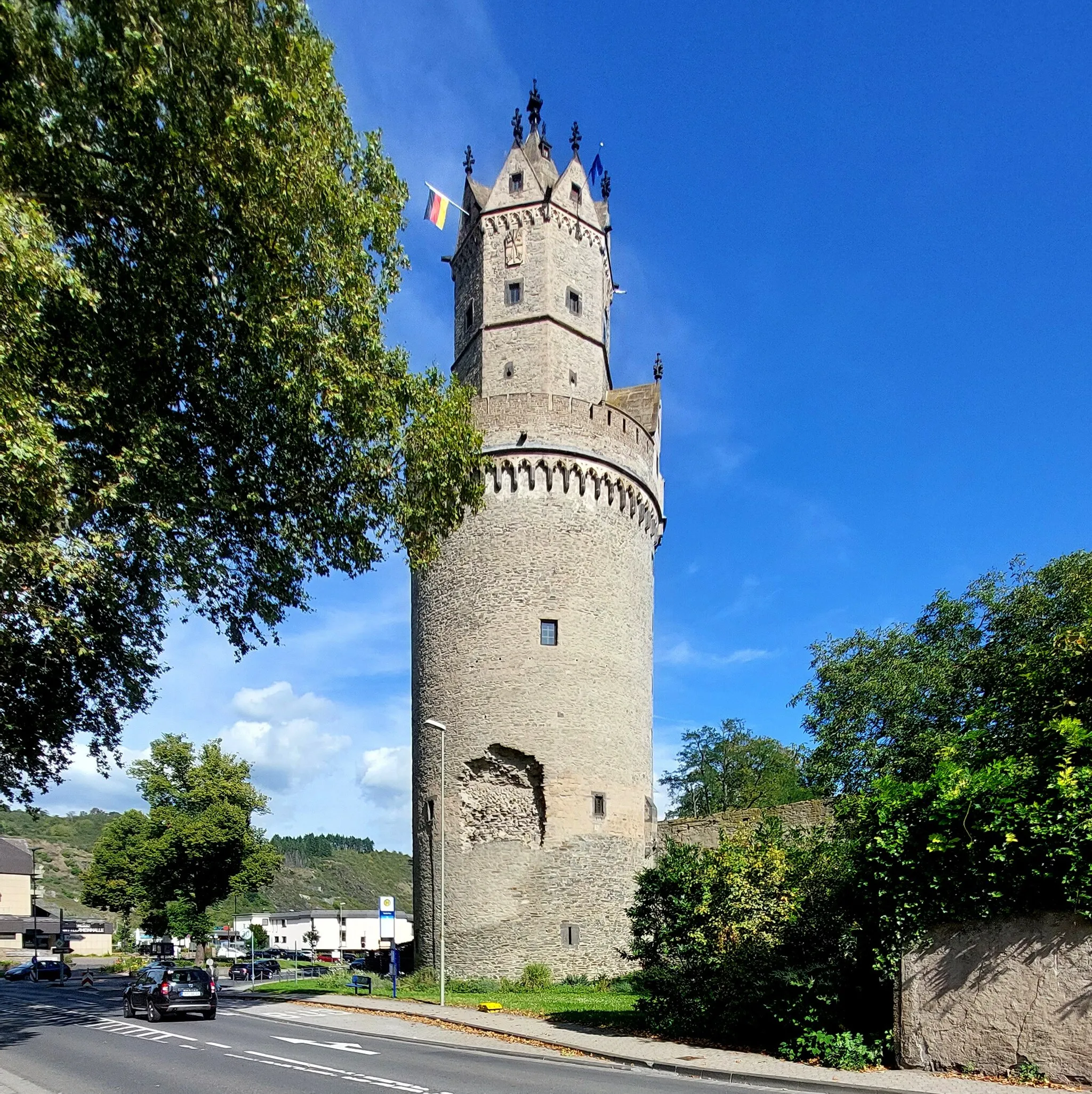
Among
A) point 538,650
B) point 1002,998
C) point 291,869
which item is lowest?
point 291,869

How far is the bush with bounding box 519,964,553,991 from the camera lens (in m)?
23.2

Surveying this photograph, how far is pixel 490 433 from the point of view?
27.2m

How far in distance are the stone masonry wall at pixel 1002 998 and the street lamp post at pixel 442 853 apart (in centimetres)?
1247

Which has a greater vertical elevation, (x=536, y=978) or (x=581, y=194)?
(x=581, y=194)

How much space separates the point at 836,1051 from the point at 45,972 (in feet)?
134

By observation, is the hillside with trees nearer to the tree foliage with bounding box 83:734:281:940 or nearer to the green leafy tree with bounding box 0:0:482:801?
the tree foliage with bounding box 83:734:281:940

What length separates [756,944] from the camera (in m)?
14.0

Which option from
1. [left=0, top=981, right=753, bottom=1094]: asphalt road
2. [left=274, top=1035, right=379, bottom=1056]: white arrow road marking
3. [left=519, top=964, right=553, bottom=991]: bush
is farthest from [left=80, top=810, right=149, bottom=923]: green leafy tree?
[left=274, top=1035, right=379, bottom=1056]: white arrow road marking

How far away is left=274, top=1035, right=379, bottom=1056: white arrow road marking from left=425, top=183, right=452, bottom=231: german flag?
22.6 m

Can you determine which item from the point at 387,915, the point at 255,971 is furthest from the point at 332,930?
the point at 387,915

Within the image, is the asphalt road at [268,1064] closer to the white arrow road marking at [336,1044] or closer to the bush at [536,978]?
the white arrow road marking at [336,1044]

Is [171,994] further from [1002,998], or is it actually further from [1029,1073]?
[1029,1073]

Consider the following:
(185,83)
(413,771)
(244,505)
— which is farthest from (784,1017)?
(413,771)

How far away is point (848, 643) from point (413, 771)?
1329cm
